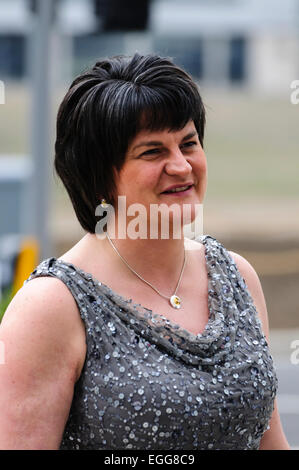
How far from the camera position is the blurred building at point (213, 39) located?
3391 cm

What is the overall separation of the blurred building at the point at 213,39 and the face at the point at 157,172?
28536mm

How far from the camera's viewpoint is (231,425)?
1963mm

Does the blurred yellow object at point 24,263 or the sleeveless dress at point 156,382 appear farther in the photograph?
the blurred yellow object at point 24,263

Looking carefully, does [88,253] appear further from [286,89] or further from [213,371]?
[286,89]

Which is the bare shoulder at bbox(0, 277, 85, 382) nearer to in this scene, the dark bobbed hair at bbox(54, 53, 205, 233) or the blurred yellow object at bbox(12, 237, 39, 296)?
the dark bobbed hair at bbox(54, 53, 205, 233)

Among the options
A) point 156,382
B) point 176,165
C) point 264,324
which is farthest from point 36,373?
point 264,324

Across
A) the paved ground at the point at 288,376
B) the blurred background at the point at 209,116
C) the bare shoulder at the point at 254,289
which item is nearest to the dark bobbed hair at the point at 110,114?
the blurred background at the point at 209,116

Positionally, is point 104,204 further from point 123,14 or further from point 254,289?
point 123,14

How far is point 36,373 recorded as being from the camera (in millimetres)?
1856

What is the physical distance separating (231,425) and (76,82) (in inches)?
32.3

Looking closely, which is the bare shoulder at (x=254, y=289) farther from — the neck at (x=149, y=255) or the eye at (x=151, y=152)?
the eye at (x=151, y=152)

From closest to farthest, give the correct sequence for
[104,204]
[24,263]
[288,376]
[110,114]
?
[110,114] → [104,204] → [24,263] → [288,376]

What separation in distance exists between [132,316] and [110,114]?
17.1 inches

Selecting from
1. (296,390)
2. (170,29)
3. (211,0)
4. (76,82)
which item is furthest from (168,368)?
(170,29)
